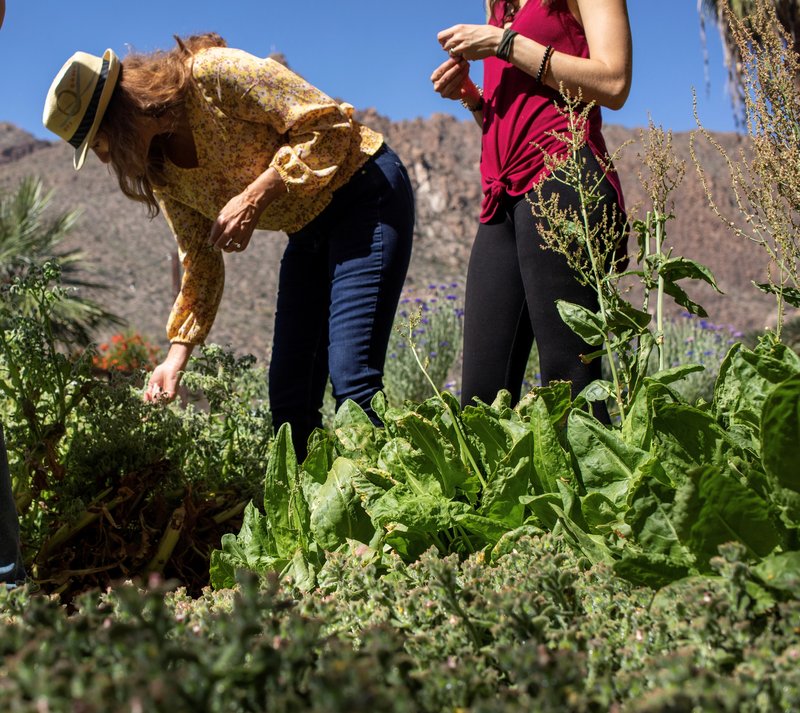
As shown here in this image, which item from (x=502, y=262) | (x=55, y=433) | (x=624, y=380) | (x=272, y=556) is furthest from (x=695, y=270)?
(x=55, y=433)

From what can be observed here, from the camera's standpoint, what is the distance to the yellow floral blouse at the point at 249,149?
2.30m

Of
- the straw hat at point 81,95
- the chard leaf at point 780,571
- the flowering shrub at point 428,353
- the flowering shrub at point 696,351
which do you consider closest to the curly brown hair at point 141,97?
the straw hat at point 81,95

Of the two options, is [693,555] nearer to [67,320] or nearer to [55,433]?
[55,433]

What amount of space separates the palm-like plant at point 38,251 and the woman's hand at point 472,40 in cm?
614

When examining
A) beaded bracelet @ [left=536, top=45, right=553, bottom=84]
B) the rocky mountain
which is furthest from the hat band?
the rocky mountain

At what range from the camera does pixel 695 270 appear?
1616 mm

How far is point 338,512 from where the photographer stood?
1.59 m

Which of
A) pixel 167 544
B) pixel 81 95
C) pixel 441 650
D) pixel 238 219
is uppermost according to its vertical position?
pixel 81 95

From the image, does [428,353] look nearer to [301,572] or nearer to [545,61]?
[545,61]

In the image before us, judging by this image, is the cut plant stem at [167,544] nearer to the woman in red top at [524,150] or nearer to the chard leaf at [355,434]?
the chard leaf at [355,434]

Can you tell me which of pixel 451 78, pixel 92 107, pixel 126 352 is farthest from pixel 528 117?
pixel 126 352

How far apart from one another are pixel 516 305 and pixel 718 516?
4.00 feet

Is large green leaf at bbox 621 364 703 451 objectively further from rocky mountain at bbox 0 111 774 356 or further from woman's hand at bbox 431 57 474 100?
rocky mountain at bbox 0 111 774 356

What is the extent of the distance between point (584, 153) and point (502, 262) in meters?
0.36
